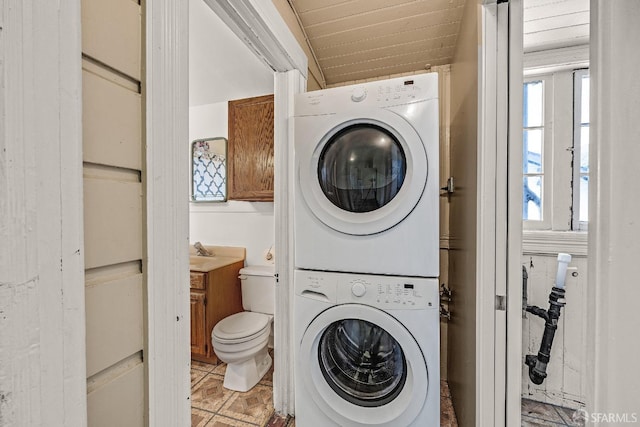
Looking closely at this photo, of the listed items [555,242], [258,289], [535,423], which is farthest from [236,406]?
[555,242]

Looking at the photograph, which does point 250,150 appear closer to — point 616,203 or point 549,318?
point 616,203

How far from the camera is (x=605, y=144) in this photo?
363 millimetres

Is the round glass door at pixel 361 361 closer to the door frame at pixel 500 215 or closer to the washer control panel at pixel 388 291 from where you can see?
the washer control panel at pixel 388 291

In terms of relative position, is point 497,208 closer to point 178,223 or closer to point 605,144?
point 605,144

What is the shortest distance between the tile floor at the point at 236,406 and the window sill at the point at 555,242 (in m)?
1.07

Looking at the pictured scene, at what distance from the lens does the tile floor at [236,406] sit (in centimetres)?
145

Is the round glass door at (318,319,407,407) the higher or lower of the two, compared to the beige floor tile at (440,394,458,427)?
higher

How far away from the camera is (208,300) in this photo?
6.53ft

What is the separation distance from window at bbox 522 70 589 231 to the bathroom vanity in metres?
2.27

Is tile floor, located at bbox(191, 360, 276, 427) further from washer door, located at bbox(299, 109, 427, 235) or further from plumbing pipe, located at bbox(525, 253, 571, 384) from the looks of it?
plumbing pipe, located at bbox(525, 253, 571, 384)

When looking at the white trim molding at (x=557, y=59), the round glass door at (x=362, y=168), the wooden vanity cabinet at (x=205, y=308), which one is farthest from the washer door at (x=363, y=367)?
the white trim molding at (x=557, y=59)

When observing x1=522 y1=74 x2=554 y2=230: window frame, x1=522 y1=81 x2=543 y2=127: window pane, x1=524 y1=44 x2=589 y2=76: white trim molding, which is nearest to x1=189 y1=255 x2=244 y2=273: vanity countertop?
x1=522 y1=74 x2=554 y2=230: window frame

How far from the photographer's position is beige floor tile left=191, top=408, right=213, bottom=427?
1.47m

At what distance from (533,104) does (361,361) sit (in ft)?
6.47
